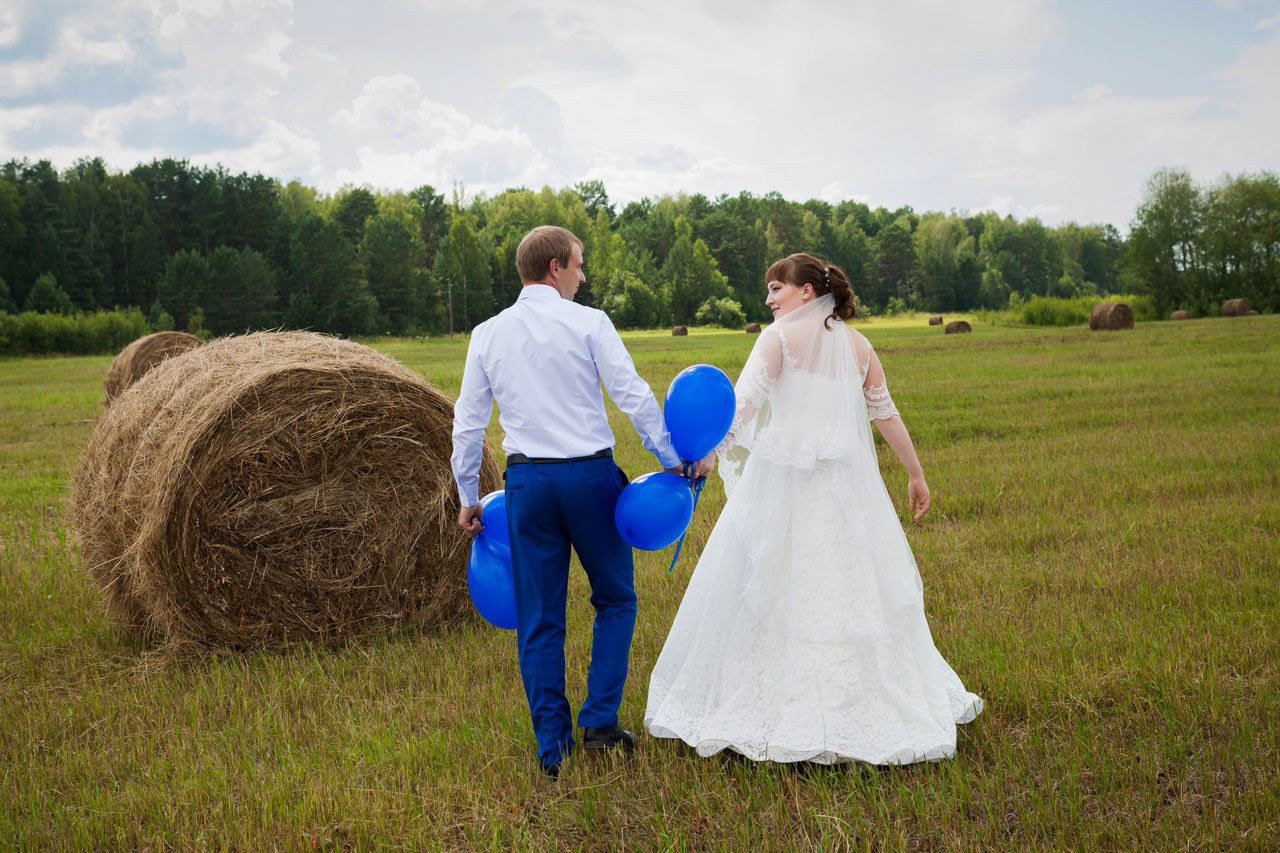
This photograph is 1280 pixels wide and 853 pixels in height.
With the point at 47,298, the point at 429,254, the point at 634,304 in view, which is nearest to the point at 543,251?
the point at 47,298

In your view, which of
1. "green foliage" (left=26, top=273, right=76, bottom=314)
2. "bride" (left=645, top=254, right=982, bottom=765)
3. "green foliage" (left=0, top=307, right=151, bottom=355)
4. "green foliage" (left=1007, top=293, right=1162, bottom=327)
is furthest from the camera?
"green foliage" (left=26, top=273, right=76, bottom=314)

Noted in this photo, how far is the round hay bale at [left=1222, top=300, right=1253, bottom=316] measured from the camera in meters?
52.4

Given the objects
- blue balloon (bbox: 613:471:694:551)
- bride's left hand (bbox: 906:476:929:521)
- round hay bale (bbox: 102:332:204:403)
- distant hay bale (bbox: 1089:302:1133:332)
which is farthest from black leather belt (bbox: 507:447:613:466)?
distant hay bale (bbox: 1089:302:1133:332)

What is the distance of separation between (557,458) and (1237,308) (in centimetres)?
6042

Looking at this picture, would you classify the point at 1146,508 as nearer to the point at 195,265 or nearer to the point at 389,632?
the point at 389,632

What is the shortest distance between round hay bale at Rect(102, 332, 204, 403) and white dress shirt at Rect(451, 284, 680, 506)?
17640 millimetres

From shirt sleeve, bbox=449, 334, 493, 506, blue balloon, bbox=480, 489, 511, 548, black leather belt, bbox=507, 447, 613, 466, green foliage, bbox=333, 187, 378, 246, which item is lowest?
blue balloon, bbox=480, 489, 511, 548

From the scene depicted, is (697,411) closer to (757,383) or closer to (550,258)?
(757,383)

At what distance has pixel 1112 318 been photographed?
40250mm

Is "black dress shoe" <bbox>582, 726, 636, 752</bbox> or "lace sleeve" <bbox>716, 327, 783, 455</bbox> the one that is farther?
"lace sleeve" <bbox>716, 327, 783, 455</bbox>

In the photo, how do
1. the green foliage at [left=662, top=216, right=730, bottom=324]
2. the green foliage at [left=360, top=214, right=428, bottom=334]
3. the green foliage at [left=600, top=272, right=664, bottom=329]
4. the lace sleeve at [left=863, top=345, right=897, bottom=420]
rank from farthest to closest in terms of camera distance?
the green foliage at [left=662, top=216, right=730, bottom=324] < the green foliage at [left=600, top=272, right=664, bottom=329] < the green foliage at [left=360, top=214, right=428, bottom=334] < the lace sleeve at [left=863, top=345, right=897, bottom=420]

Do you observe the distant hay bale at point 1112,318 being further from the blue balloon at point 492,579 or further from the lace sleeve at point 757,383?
the blue balloon at point 492,579

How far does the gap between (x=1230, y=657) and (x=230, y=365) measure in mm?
6499

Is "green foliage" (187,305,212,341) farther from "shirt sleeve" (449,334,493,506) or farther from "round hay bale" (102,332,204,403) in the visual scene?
"shirt sleeve" (449,334,493,506)
